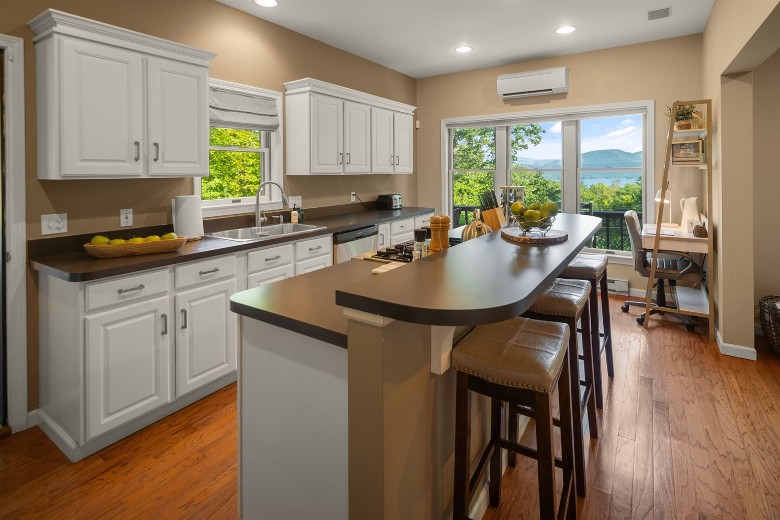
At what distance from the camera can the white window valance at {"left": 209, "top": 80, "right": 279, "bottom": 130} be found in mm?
3525

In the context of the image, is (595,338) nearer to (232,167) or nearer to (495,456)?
(495,456)

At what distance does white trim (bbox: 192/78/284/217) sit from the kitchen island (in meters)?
2.01

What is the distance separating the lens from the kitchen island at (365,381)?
4.15 feet

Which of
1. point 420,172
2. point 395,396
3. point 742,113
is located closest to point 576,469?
point 395,396

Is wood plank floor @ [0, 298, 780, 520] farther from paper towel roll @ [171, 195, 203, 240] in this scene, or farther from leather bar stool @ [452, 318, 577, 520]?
paper towel roll @ [171, 195, 203, 240]

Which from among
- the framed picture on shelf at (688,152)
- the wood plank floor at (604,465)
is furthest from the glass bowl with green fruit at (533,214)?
the framed picture on shelf at (688,152)

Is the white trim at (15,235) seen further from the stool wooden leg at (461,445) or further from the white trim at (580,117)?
the white trim at (580,117)

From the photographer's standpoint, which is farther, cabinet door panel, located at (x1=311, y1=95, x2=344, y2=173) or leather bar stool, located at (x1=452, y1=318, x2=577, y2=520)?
cabinet door panel, located at (x1=311, y1=95, x2=344, y2=173)

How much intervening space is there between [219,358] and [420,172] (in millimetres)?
4198

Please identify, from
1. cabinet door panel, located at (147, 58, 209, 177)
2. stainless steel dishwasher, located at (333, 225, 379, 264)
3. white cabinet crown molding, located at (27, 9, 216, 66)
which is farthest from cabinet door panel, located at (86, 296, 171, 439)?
stainless steel dishwasher, located at (333, 225, 379, 264)

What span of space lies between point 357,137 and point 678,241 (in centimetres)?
311

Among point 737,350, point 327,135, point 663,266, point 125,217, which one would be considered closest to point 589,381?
point 737,350

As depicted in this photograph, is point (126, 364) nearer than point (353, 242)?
Yes

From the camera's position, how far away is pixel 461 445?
1581mm
